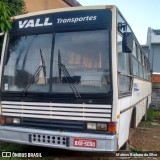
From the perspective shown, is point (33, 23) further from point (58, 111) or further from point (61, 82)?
point (58, 111)

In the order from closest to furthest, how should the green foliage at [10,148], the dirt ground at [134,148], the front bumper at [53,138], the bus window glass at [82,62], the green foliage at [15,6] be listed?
1. the front bumper at [53,138]
2. the bus window glass at [82,62]
3. the dirt ground at [134,148]
4. the green foliage at [10,148]
5. the green foliage at [15,6]

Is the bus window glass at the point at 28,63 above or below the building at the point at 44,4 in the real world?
below

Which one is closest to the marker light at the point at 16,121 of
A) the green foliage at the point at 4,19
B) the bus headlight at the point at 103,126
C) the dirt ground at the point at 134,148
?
the dirt ground at the point at 134,148

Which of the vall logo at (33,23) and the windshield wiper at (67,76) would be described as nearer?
the windshield wiper at (67,76)

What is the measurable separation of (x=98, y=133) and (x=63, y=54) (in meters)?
1.62

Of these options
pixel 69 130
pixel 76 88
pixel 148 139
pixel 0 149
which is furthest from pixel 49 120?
pixel 148 139

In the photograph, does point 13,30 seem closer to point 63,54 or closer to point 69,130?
point 63,54

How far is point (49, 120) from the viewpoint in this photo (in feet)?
19.9

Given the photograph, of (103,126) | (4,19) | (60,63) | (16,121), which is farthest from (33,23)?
(103,126)

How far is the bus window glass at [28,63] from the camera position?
244 inches

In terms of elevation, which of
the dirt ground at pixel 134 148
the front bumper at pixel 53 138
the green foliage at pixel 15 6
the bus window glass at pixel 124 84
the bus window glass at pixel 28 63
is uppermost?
the green foliage at pixel 15 6

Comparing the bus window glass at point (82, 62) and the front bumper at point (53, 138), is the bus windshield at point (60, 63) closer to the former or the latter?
the bus window glass at point (82, 62)

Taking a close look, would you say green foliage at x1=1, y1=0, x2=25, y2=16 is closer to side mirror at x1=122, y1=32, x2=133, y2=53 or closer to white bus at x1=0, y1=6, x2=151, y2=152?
white bus at x1=0, y1=6, x2=151, y2=152

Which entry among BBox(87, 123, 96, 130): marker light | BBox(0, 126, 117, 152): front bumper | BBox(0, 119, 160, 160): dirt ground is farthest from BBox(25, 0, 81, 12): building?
BBox(87, 123, 96, 130): marker light
